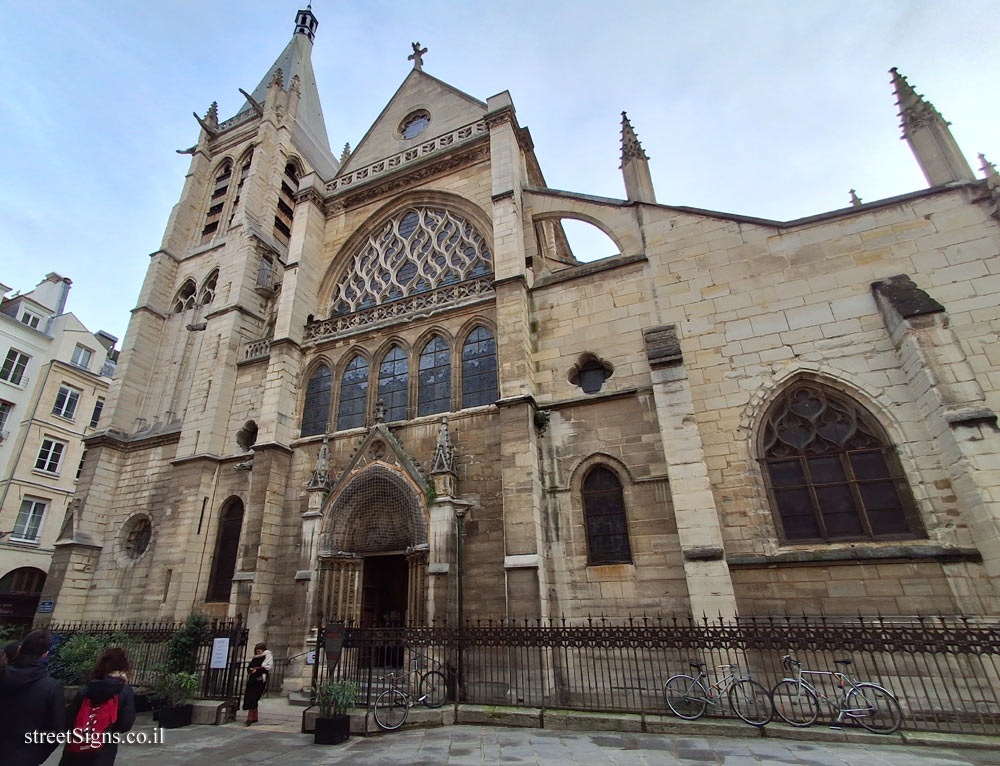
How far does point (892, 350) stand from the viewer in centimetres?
862

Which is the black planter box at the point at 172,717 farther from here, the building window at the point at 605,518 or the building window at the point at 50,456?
the building window at the point at 50,456

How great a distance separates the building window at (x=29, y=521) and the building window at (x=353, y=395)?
53.9 ft

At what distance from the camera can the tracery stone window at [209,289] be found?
18.3 meters

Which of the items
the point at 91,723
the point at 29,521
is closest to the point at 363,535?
the point at 91,723

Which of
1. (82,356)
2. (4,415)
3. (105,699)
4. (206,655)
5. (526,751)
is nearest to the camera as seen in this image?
(105,699)

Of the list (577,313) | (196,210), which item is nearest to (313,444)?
(577,313)

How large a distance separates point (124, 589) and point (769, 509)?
1560 centimetres

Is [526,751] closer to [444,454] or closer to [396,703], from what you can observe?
[396,703]

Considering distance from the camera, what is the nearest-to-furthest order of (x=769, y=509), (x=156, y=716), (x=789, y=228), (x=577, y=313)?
(x=156, y=716)
(x=769, y=509)
(x=789, y=228)
(x=577, y=313)

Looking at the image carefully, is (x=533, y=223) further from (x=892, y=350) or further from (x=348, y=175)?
(x=892, y=350)

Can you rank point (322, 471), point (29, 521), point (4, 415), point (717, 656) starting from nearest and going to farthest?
1. point (717, 656)
2. point (322, 471)
3. point (29, 521)
4. point (4, 415)

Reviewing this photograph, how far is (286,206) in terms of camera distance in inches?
887

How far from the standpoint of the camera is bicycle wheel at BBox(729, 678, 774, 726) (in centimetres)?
622

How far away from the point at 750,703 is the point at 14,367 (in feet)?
93.0
